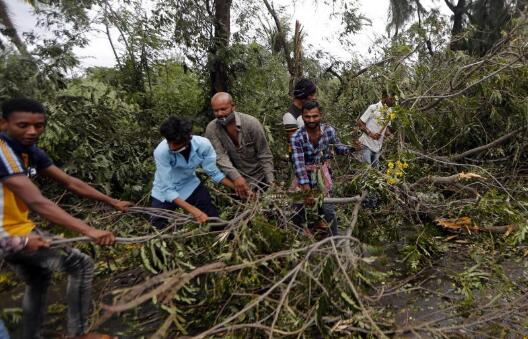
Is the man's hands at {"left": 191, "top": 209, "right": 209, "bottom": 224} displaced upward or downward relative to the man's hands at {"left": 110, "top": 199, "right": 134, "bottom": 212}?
downward

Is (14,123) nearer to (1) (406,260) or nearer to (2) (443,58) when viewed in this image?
(1) (406,260)

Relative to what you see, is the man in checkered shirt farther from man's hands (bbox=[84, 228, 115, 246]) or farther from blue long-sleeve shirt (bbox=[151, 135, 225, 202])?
man's hands (bbox=[84, 228, 115, 246])

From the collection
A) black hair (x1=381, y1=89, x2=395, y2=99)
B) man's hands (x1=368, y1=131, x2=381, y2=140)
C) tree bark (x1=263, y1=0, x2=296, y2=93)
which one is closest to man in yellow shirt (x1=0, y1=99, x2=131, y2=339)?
man's hands (x1=368, y1=131, x2=381, y2=140)

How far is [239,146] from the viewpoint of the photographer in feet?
11.9

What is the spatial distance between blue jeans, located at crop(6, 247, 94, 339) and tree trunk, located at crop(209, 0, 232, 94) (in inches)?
171

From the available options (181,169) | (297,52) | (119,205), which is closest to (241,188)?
(181,169)

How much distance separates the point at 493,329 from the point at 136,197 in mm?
4011

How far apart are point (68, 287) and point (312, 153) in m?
2.08

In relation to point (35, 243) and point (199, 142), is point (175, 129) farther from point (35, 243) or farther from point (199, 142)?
point (35, 243)

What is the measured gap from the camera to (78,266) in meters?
2.39

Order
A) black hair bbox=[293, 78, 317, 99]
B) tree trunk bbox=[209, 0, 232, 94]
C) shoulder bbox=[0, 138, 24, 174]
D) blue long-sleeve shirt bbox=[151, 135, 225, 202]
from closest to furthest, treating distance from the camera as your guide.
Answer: shoulder bbox=[0, 138, 24, 174] → blue long-sleeve shirt bbox=[151, 135, 225, 202] → black hair bbox=[293, 78, 317, 99] → tree trunk bbox=[209, 0, 232, 94]

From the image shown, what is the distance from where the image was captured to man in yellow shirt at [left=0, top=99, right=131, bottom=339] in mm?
2088

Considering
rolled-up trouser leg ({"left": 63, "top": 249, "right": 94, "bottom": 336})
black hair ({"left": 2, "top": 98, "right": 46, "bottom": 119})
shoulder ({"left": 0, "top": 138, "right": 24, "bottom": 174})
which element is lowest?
rolled-up trouser leg ({"left": 63, "top": 249, "right": 94, "bottom": 336})

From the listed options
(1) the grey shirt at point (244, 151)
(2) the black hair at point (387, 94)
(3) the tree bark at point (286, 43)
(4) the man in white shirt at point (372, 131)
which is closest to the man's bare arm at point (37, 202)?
(1) the grey shirt at point (244, 151)
